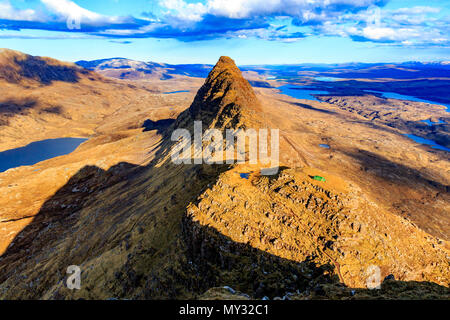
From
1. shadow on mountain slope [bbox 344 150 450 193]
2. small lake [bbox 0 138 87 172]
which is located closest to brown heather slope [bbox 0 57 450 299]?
shadow on mountain slope [bbox 344 150 450 193]

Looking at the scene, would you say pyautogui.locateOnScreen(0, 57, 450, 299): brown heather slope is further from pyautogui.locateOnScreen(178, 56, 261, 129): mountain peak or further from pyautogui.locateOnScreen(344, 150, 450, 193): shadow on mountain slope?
→ pyautogui.locateOnScreen(344, 150, 450, 193): shadow on mountain slope

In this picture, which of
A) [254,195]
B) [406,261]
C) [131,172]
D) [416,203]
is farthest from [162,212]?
[416,203]

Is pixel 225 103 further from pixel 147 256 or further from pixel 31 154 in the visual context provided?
pixel 31 154

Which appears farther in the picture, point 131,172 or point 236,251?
point 131,172

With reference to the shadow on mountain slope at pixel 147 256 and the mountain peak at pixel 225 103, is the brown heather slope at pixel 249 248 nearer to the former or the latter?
the shadow on mountain slope at pixel 147 256

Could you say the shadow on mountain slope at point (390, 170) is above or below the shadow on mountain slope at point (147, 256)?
below

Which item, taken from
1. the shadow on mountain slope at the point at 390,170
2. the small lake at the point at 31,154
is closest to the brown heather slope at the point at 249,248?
the shadow on mountain slope at the point at 390,170

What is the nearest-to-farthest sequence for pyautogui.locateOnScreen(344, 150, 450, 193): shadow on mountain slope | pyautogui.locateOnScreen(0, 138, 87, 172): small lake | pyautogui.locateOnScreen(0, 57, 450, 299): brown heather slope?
pyautogui.locateOnScreen(0, 57, 450, 299): brown heather slope, pyautogui.locateOnScreen(344, 150, 450, 193): shadow on mountain slope, pyautogui.locateOnScreen(0, 138, 87, 172): small lake

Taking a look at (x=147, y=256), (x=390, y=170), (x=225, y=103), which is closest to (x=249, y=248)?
(x=147, y=256)
